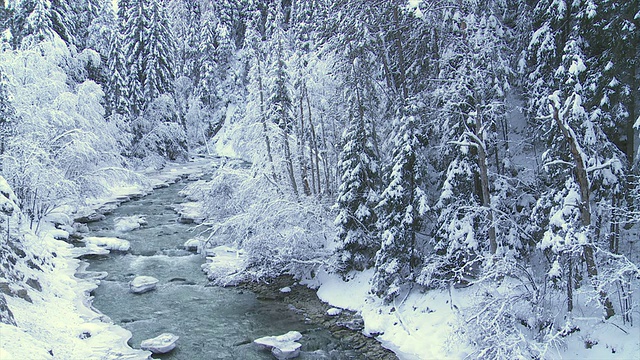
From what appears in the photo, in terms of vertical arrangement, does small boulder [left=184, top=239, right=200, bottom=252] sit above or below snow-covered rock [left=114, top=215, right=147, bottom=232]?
below

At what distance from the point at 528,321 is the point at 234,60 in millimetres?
58815

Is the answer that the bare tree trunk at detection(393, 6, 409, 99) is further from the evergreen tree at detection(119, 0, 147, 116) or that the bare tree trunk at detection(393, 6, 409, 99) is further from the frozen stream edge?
the evergreen tree at detection(119, 0, 147, 116)

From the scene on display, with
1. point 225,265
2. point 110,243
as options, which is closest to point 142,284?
point 225,265

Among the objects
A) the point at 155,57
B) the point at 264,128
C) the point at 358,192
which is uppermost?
the point at 155,57

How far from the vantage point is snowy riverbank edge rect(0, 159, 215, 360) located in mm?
9914

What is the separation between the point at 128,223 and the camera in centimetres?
2586

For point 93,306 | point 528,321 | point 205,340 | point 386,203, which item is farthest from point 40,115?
point 528,321

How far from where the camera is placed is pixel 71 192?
2130cm

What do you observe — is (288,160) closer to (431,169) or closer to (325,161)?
(325,161)

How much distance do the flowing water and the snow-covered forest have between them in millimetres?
1490

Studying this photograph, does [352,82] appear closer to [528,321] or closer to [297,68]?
[297,68]

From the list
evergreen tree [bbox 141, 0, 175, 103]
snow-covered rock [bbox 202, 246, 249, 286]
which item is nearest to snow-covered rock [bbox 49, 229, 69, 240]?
snow-covered rock [bbox 202, 246, 249, 286]

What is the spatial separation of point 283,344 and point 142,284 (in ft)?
22.7

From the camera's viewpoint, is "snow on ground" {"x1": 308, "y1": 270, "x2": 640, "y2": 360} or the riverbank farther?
the riverbank
